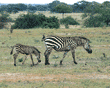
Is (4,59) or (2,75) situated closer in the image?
(2,75)

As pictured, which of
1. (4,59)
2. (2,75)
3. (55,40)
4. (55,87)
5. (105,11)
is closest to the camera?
(55,87)

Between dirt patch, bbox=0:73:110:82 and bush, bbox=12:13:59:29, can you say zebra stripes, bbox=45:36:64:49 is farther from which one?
bush, bbox=12:13:59:29

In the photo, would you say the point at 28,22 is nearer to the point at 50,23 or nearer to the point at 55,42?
the point at 50,23

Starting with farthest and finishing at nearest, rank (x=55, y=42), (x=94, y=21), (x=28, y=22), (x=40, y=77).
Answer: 1. (x=94, y=21)
2. (x=28, y=22)
3. (x=55, y=42)
4. (x=40, y=77)

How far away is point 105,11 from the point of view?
4084 centimetres

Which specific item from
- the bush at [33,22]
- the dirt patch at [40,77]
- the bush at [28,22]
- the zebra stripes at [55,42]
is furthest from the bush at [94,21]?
the dirt patch at [40,77]

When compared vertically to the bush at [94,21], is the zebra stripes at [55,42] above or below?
below

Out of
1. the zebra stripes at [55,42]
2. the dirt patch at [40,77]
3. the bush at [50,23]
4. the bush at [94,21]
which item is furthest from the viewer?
the bush at [94,21]

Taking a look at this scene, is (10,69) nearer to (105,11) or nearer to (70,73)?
(70,73)

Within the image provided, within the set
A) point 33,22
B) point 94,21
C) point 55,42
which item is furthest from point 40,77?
point 94,21

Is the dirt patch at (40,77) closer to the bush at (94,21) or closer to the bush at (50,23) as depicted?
the bush at (50,23)

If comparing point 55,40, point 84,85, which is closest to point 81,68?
point 55,40

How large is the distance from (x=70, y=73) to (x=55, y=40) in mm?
2090

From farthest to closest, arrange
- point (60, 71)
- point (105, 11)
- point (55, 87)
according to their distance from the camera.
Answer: point (105, 11), point (60, 71), point (55, 87)
